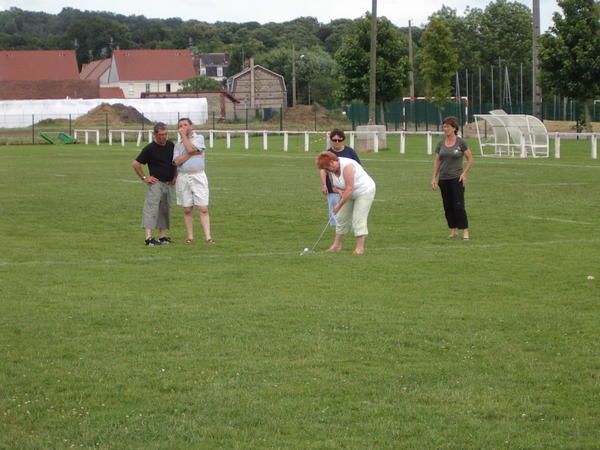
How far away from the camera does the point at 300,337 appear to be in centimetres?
898

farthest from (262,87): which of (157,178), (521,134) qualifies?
(157,178)

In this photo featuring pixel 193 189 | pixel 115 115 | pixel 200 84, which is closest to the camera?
pixel 193 189

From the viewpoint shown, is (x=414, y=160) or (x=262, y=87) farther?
(x=262, y=87)

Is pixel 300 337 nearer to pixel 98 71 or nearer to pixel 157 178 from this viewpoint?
pixel 157 178

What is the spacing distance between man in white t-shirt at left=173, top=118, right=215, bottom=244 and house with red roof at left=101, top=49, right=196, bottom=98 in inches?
4989

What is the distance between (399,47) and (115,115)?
97.6 ft

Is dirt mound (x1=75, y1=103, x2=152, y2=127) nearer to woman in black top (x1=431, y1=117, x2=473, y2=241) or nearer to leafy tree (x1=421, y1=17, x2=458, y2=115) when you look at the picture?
leafy tree (x1=421, y1=17, x2=458, y2=115)

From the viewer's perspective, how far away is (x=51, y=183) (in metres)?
28.7

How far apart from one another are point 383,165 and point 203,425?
93.1 ft

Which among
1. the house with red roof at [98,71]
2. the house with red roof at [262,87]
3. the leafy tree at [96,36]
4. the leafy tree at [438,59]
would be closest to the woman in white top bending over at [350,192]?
the leafy tree at [438,59]

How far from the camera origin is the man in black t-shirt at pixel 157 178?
15.8m

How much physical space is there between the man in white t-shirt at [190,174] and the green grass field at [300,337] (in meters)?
0.55

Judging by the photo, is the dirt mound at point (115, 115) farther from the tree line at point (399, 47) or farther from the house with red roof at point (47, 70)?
the house with red roof at point (47, 70)

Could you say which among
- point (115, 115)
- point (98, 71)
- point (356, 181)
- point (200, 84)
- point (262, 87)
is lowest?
point (356, 181)
